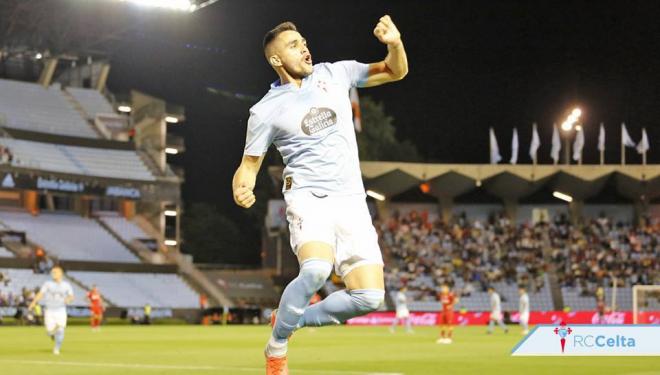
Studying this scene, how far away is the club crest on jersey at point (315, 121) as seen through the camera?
8969 mm

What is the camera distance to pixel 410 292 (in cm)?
6281

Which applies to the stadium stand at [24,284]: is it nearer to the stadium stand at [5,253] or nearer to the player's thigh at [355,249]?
the stadium stand at [5,253]

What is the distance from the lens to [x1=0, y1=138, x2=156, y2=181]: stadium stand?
6588cm

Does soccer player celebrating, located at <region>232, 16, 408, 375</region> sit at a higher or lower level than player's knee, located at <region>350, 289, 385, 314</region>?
higher

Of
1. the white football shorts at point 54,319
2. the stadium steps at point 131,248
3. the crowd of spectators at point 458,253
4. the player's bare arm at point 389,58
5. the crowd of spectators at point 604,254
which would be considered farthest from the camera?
the stadium steps at point 131,248

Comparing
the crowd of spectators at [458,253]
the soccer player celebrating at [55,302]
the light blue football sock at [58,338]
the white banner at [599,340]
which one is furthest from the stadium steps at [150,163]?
the white banner at [599,340]

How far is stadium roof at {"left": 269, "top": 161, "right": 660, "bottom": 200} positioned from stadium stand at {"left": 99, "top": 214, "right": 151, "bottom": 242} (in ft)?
33.3

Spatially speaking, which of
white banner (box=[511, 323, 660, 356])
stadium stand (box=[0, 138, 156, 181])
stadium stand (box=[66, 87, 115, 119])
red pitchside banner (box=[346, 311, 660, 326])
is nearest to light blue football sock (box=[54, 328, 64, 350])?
white banner (box=[511, 323, 660, 356])

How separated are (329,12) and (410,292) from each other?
21.2m

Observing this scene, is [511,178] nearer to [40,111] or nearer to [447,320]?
[40,111]

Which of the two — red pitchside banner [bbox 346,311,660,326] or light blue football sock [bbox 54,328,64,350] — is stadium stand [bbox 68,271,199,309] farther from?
light blue football sock [bbox 54,328,64,350]

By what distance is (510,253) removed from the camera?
6662 cm

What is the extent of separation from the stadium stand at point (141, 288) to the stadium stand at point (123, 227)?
17.4 ft

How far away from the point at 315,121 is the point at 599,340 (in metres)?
7.58
